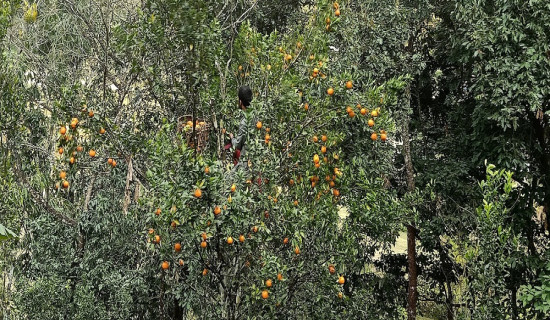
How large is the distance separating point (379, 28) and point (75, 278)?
475 cm

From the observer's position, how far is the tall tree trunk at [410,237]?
809cm

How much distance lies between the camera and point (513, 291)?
790 cm

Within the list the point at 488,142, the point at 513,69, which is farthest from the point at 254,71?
the point at 488,142

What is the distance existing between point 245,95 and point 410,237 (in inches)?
203

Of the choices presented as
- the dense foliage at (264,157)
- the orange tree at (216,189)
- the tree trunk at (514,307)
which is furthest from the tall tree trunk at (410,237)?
the orange tree at (216,189)

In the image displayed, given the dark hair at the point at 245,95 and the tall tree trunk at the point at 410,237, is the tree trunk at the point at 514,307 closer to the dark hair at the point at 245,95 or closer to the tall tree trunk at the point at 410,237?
the tall tree trunk at the point at 410,237

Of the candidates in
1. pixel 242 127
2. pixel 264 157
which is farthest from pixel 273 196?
pixel 242 127

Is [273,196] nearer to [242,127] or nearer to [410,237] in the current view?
[242,127]

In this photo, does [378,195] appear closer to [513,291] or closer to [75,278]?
[75,278]

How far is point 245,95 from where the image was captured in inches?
159

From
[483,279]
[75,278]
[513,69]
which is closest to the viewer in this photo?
[483,279]

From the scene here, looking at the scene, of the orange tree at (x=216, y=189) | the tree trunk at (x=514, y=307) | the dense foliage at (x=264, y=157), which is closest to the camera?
the orange tree at (x=216, y=189)

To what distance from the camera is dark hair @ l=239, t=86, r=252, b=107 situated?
4.02 m

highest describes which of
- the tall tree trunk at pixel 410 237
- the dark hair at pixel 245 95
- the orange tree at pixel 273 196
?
the tall tree trunk at pixel 410 237
